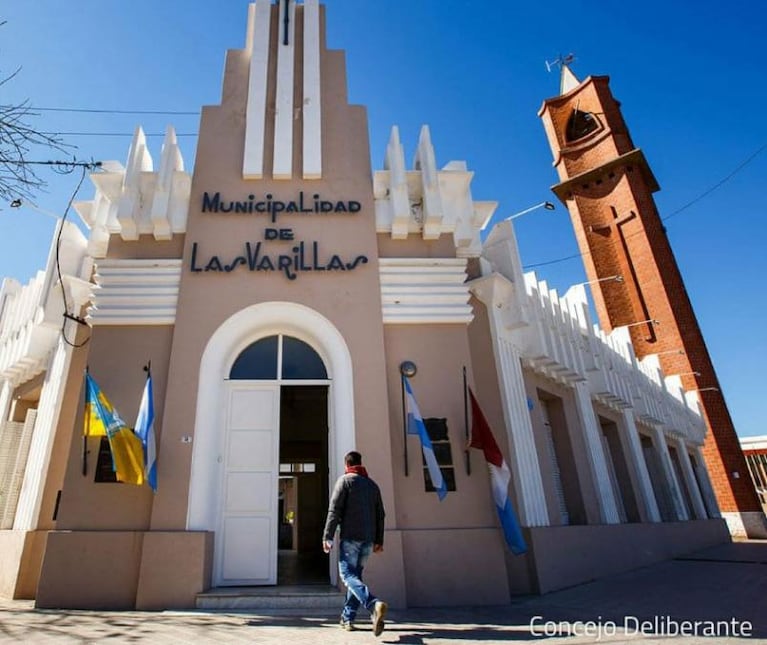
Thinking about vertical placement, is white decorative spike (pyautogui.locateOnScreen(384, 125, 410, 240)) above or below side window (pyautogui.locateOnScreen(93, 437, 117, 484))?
above

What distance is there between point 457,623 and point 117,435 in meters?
4.86

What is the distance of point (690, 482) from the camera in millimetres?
21125

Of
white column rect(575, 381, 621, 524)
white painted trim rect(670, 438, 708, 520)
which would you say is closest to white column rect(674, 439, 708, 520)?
white painted trim rect(670, 438, 708, 520)

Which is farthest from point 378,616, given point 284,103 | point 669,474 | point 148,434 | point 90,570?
point 669,474

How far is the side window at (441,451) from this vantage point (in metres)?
7.54

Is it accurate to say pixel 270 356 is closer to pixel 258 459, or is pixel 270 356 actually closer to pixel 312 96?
pixel 258 459

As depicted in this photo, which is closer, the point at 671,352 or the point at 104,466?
the point at 104,466

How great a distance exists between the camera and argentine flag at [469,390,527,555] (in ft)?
23.8

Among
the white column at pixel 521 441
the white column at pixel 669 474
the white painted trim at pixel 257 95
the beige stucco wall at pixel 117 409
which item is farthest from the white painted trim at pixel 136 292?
the white column at pixel 669 474

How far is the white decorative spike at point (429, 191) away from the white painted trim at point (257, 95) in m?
2.87

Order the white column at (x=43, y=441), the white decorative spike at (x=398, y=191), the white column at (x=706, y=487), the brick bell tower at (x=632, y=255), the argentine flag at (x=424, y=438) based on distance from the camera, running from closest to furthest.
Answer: the argentine flag at (x=424, y=438) → the white column at (x=43, y=441) → the white decorative spike at (x=398, y=191) → the white column at (x=706, y=487) → the brick bell tower at (x=632, y=255)

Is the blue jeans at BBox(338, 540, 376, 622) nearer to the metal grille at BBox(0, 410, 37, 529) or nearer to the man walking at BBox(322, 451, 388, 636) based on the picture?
the man walking at BBox(322, 451, 388, 636)

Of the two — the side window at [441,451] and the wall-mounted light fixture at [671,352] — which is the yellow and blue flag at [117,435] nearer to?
the side window at [441,451]

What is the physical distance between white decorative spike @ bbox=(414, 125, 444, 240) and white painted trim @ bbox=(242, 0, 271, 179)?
2.87 meters
